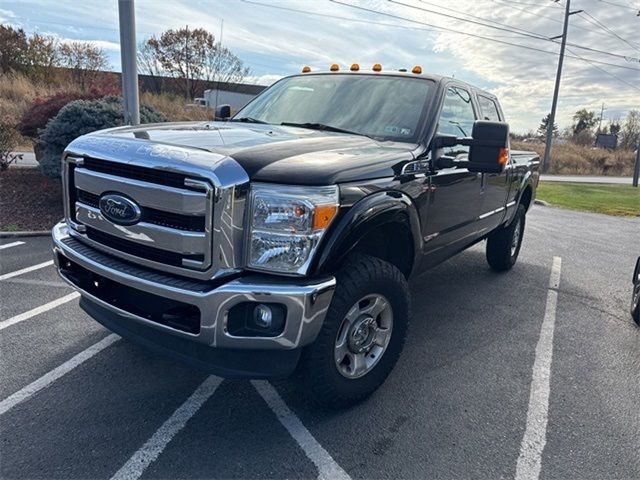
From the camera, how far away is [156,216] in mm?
2400

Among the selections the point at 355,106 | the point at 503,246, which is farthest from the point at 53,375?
the point at 503,246

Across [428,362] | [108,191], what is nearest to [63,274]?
[108,191]

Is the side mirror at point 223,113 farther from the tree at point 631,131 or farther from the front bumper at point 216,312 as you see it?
the tree at point 631,131

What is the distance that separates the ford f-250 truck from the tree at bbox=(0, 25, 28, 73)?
30895 millimetres

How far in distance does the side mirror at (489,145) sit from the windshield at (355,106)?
1.57 ft

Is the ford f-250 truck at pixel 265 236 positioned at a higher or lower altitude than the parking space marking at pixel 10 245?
higher

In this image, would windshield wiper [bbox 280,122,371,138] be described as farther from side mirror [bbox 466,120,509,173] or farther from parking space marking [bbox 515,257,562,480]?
parking space marking [bbox 515,257,562,480]

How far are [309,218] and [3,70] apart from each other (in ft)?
106

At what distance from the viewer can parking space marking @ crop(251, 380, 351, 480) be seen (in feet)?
7.71

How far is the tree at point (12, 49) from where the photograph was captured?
2727 cm

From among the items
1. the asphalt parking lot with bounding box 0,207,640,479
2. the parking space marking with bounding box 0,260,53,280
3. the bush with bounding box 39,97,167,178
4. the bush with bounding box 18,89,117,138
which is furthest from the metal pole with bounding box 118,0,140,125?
the asphalt parking lot with bounding box 0,207,640,479

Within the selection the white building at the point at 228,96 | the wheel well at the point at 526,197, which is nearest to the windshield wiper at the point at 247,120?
the wheel well at the point at 526,197

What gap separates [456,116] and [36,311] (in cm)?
395

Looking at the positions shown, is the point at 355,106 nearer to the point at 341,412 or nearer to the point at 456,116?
the point at 456,116
